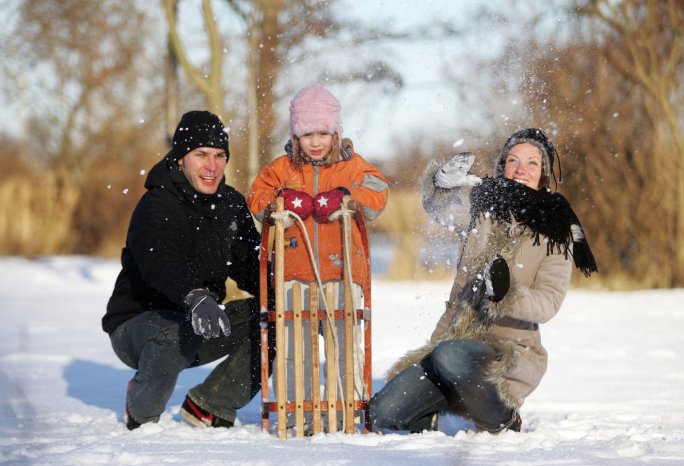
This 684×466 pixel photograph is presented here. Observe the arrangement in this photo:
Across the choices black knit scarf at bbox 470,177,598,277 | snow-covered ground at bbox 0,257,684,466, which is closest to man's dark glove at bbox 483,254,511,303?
black knit scarf at bbox 470,177,598,277

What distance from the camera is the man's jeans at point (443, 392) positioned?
4047 millimetres

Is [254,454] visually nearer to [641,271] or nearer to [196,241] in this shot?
[196,241]

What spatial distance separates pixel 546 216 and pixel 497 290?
42cm

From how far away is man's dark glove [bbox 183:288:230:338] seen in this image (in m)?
3.98

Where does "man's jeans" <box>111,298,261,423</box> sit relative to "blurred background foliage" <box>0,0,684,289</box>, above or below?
below

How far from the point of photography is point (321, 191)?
4.43 metres

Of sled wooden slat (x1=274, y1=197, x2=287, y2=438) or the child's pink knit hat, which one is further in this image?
the child's pink knit hat

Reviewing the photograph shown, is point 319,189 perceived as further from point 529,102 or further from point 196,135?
point 529,102

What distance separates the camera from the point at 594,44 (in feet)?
38.1

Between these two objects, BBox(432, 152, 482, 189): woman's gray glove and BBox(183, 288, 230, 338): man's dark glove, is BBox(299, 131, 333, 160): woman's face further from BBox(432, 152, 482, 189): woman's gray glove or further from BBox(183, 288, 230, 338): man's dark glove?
BBox(183, 288, 230, 338): man's dark glove

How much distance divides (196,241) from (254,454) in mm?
1277

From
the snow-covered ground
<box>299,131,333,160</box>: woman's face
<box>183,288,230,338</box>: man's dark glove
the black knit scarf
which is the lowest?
the snow-covered ground

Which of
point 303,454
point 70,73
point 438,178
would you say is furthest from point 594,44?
point 70,73

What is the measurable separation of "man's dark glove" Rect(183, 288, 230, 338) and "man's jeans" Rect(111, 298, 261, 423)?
301mm
